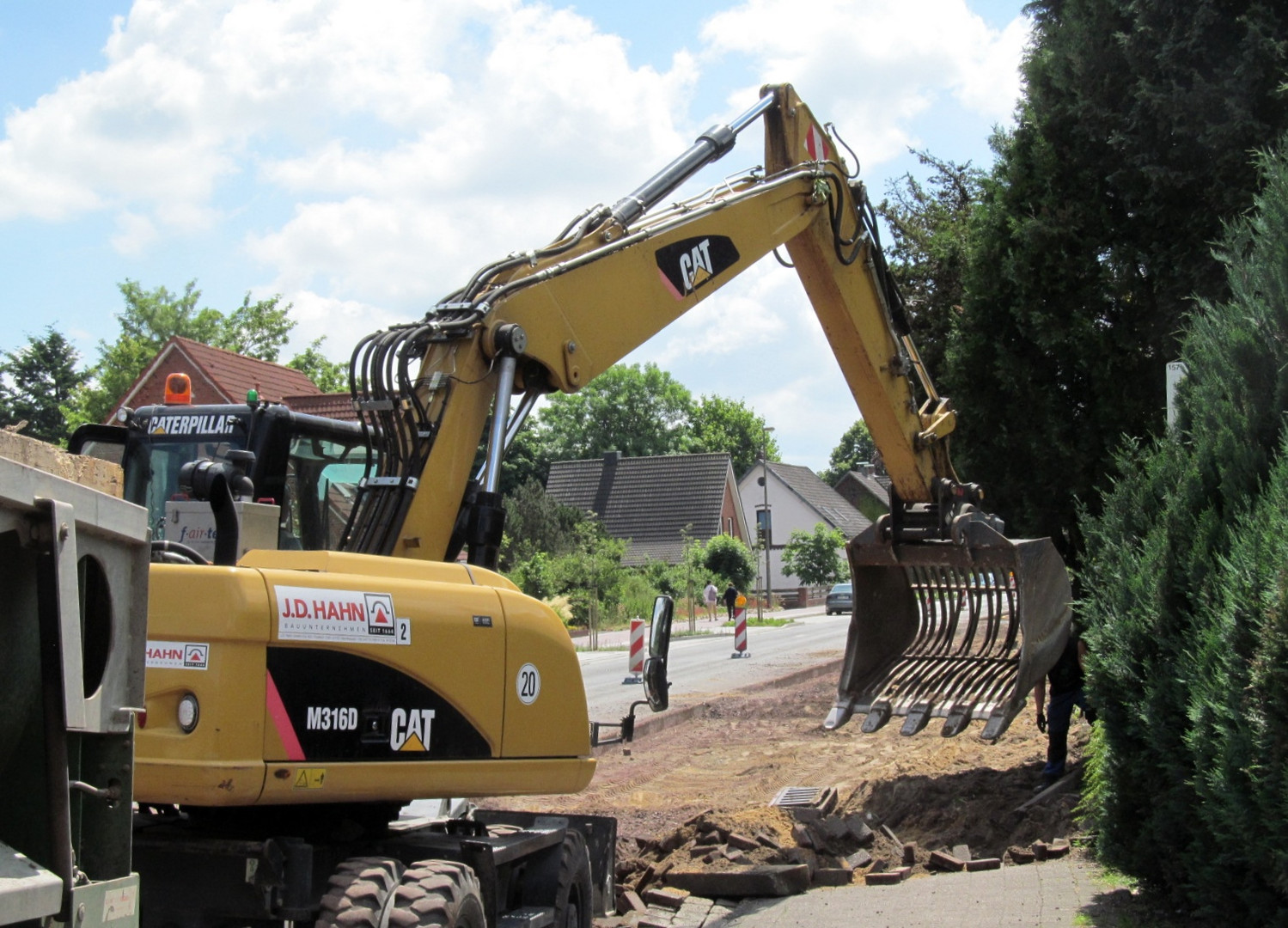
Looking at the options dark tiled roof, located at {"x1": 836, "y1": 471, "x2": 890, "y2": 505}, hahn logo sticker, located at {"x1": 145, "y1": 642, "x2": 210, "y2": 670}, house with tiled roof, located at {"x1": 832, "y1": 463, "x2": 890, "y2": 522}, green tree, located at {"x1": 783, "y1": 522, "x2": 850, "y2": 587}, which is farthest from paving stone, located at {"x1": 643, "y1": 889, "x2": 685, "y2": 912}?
dark tiled roof, located at {"x1": 836, "y1": 471, "x2": 890, "y2": 505}

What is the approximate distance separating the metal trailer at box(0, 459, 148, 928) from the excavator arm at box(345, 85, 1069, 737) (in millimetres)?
2533

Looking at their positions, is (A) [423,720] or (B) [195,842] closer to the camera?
(B) [195,842]

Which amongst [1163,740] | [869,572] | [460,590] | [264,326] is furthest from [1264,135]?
[264,326]

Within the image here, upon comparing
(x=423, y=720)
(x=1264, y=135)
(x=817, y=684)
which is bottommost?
(x=817, y=684)

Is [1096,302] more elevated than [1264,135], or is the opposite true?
[1264,135]

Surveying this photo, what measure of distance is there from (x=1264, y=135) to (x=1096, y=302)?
7.56 feet

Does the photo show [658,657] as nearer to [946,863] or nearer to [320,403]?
[946,863]

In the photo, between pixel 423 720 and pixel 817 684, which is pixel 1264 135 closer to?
pixel 423 720

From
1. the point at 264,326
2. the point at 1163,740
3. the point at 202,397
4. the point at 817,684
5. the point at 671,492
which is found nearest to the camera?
the point at 1163,740

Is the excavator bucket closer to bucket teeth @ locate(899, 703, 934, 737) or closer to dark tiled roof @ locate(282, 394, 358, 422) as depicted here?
bucket teeth @ locate(899, 703, 934, 737)

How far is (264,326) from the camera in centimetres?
5019

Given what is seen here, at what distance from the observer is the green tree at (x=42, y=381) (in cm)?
4869

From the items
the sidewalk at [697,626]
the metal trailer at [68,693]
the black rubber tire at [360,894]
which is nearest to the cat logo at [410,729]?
the black rubber tire at [360,894]

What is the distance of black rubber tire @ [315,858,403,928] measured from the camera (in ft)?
14.2
